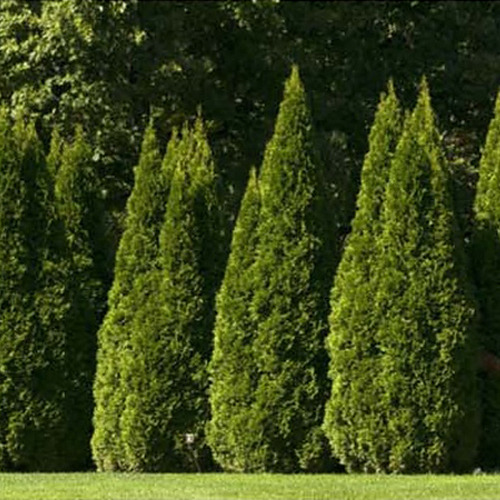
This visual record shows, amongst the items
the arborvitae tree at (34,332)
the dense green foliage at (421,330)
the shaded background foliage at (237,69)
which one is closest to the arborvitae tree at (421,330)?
the dense green foliage at (421,330)

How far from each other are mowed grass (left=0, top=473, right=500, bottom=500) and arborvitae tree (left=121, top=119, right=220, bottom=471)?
0.84 metres

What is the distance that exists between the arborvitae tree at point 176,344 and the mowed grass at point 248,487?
0.84m

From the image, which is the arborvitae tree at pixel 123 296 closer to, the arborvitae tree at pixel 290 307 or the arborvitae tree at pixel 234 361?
the arborvitae tree at pixel 234 361

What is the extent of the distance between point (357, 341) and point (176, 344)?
6.72 ft

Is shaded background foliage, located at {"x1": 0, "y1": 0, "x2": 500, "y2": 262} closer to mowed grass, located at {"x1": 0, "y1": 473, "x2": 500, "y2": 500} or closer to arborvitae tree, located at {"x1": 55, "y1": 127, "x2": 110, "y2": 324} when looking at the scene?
arborvitae tree, located at {"x1": 55, "y1": 127, "x2": 110, "y2": 324}

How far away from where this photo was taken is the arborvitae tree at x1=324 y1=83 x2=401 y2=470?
11.7 m

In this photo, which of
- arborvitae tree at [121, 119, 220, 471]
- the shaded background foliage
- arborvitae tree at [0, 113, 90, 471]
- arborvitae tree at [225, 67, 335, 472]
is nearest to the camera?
arborvitae tree at [225, 67, 335, 472]

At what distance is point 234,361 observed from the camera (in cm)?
1227

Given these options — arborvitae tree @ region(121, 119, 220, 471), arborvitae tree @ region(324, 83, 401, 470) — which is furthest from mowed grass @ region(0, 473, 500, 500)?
arborvitae tree @ region(121, 119, 220, 471)

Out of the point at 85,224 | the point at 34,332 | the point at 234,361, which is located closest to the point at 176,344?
the point at 234,361

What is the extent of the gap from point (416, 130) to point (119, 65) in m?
8.31

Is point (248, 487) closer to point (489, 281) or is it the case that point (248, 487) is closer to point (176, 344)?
point (176, 344)

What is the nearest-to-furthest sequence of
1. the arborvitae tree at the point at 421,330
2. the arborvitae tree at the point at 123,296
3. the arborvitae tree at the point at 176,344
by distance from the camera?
the arborvitae tree at the point at 421,330
the arborvitae tree at the point at 176,344
the arborvitae tree at the point at 123,296

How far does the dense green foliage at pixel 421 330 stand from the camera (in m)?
11.5
